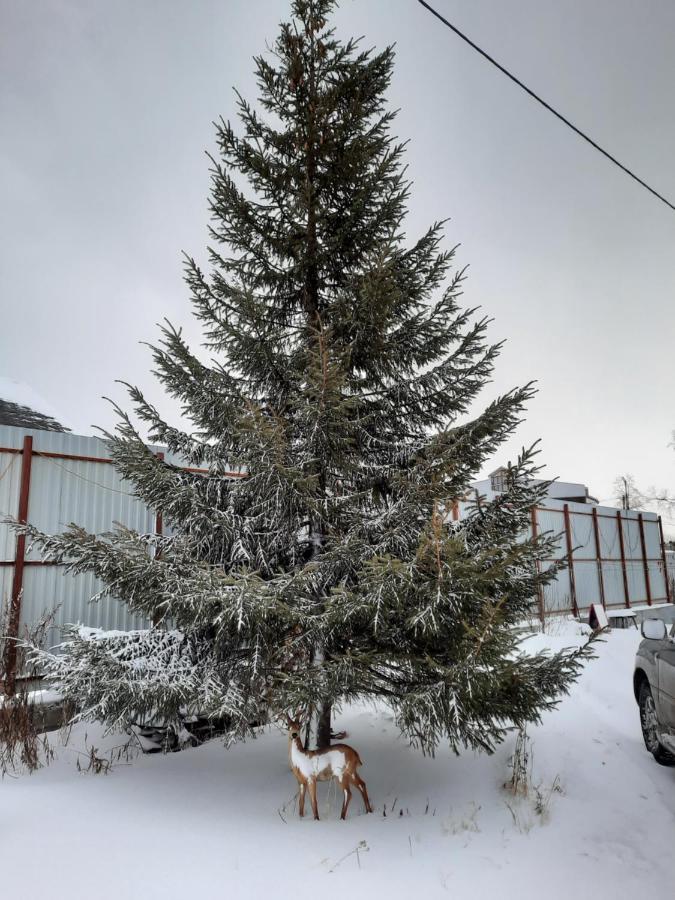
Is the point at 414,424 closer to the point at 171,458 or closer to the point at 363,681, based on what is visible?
the point at 363,681

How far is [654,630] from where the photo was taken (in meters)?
3.83

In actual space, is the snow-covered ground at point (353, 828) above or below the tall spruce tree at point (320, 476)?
below

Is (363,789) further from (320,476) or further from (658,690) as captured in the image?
(658,690)

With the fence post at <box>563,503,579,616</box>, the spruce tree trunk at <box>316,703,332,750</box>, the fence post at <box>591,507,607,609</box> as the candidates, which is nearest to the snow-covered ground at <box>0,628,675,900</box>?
the spruce tree trunk at <box>316,703,332,750</box>

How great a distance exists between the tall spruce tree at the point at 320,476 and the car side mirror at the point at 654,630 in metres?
0.79

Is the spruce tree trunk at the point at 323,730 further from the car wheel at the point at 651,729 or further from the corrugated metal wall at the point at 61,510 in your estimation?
the corrugated metal wall at the point at 61,510

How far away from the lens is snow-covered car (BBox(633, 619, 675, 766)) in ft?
11.8

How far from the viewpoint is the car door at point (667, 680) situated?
11.6ft

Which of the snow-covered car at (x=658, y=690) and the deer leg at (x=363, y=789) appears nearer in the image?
the deer leg at (x=363, y=789)

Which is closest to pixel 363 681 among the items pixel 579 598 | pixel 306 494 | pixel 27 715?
pixel 306 494

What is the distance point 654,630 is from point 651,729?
3.30 ft

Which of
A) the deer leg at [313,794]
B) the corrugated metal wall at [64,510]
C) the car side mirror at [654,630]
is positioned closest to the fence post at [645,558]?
the corrugated metal wall at [64,510]

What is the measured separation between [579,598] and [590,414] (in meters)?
5.06

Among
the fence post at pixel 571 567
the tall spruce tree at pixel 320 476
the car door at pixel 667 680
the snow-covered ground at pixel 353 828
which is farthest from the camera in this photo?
the fence post at pixel 571 567
